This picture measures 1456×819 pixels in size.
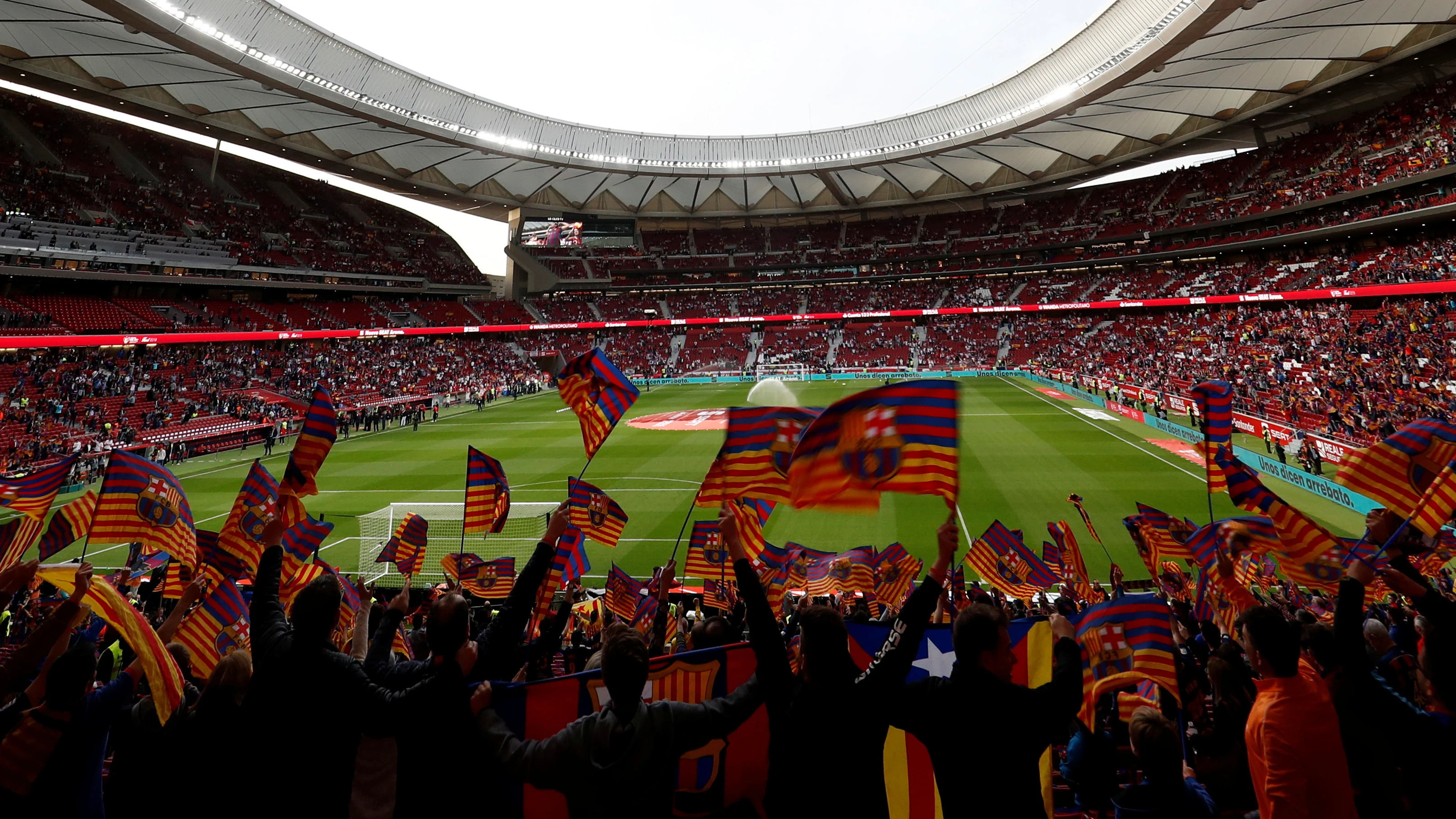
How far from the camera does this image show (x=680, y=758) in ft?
10.2

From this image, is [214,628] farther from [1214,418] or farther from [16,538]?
[1214,418]

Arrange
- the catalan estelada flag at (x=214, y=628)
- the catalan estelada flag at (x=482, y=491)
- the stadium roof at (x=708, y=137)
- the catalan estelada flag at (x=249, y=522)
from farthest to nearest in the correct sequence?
the stadium roof at (x=708, y=137)
the catalan estelada flag at (x=482, y=491)
the catalan estelada flag at (x=249, y=522)
the catalan estelada flag at (x=214, y=628)

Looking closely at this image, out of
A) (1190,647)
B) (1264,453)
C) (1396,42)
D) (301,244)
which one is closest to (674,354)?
(301,244)

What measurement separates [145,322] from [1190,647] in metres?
54.7

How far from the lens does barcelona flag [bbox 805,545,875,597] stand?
32.0ft

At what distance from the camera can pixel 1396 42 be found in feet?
126

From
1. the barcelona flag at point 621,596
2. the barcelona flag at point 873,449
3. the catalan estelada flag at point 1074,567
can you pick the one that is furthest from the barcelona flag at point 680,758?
the catalan estelada flag at point 1074,567

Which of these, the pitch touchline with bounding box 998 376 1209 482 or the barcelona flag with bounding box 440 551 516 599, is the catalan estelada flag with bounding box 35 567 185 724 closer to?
the barcelona flag with bounding box 440 551 516 599

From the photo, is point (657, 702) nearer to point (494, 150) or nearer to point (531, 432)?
point (531, 432)

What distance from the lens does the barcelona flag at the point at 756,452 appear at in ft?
20.0

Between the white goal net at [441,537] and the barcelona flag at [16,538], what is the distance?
7389 millimetres

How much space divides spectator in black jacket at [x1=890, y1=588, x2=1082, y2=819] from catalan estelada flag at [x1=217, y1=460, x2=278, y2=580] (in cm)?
729

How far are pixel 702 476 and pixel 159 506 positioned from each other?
1651 cm

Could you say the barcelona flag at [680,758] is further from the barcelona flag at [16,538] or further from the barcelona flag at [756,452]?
the barcelona flag at [16,538]
